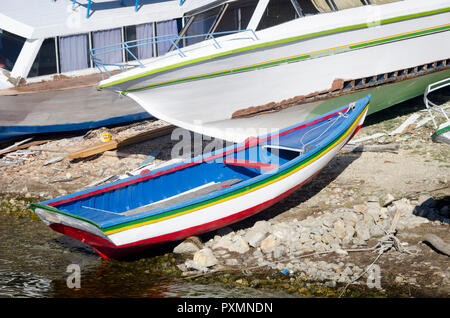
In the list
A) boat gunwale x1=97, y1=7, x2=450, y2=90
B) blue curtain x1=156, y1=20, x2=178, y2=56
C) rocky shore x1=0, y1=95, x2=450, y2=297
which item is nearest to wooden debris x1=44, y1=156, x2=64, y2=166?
rocky shore x1=0, y1=95, x2=450, y2=297

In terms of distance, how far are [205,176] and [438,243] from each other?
384 centimetres

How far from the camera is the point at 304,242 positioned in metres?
7.48

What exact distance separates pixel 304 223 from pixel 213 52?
10.9 ft

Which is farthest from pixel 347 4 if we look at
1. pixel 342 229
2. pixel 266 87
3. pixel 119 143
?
pixel 119 143

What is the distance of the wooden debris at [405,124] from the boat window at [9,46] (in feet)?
26.2

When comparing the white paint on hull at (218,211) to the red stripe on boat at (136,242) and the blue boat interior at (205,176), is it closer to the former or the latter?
the red stripe on boat at (136,242)

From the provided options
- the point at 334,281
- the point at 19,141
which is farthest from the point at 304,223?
the point at 19,141

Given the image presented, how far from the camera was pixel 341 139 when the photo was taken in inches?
351

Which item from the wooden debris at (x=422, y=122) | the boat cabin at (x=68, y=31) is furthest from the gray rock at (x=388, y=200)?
the boat cabin at (x=68, y=31)

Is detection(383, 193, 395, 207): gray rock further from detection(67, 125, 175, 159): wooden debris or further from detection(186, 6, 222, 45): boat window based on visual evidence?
detection(67, 125, 175, 159): wooden debris

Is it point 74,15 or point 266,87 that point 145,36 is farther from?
point 266,87

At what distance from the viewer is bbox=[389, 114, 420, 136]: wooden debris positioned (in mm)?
11020

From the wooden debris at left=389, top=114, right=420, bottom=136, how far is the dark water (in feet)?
18.5

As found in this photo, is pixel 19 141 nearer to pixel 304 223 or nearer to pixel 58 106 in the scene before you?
pixel 58 106
